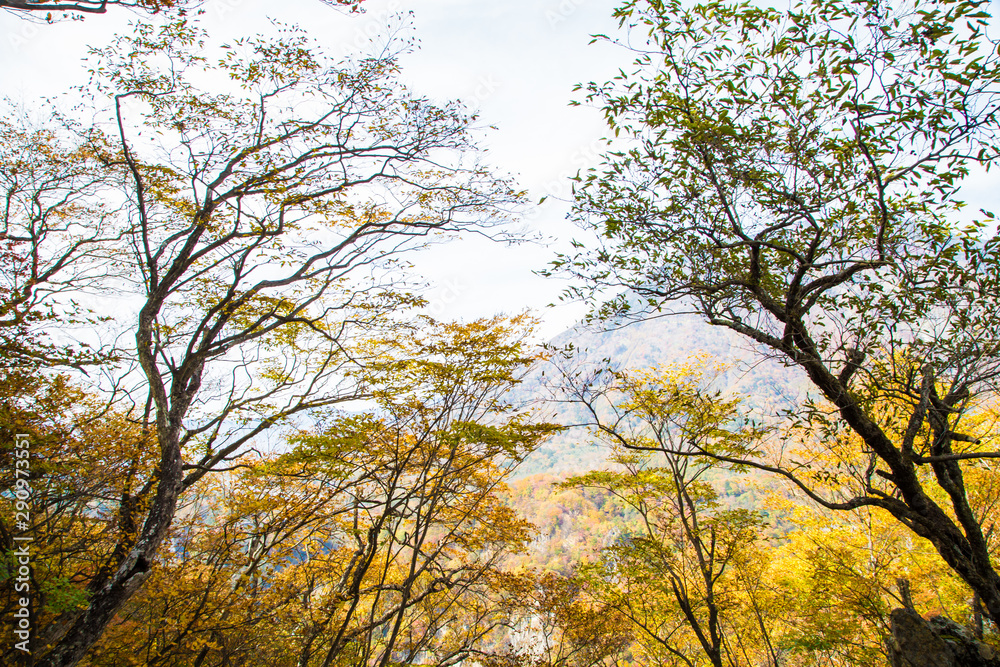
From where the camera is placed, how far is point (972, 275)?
3092mm

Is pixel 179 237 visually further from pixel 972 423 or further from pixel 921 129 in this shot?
pixel 972 423

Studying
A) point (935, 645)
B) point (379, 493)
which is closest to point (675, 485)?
point (935, 645)

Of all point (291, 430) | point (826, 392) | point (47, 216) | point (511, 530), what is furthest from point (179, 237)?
point (826, 392)

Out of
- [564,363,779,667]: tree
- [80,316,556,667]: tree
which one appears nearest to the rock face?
[564,363,779,667]: tree

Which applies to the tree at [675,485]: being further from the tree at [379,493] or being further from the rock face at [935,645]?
the rock face at [935,645]

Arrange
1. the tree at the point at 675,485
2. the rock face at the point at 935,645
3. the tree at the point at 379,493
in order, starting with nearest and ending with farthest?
1. the tree at the point at 379,493
2. the rock face at the point at 935,645
3. the tree at the point at 675,485

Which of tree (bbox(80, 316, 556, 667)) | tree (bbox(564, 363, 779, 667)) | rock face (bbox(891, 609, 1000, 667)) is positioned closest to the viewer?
tree (bbox(80, 316, 556, 667))

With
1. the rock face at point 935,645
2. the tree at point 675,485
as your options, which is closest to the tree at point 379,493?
the tree at point 675,485

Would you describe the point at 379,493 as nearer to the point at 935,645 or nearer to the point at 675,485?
the point at 675,485

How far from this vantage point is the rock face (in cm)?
661

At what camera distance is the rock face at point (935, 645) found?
6.61 m

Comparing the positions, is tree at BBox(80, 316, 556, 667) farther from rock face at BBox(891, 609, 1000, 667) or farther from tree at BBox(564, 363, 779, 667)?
rock face at BBox(891, 609, 1000, 667)

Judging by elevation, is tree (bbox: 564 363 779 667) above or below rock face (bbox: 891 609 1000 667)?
above

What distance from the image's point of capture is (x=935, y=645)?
6.88m
